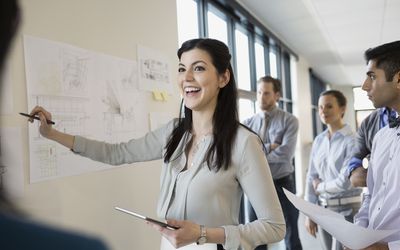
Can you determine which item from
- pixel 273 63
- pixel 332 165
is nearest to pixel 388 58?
pixel 332 165

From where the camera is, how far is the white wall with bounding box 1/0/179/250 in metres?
1.45

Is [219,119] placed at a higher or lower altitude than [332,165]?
higher

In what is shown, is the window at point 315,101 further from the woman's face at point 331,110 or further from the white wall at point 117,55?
the white wall at point 117,55

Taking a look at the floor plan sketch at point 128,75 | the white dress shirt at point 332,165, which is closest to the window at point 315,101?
the white dress shirt at point 332,165

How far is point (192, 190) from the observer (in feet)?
4.05

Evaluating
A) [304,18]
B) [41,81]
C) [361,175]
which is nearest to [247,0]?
[304,18]

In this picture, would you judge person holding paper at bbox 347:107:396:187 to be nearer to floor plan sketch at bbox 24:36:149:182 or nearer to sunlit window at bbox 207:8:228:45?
floor plan sketch at bbox 24:36:149:182

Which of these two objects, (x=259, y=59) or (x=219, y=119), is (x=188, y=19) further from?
(x=259, y=59)

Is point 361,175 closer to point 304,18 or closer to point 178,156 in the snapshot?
point 178,156

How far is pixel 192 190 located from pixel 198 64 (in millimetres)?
485

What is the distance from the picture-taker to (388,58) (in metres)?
1.58

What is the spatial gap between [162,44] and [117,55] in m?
0.52

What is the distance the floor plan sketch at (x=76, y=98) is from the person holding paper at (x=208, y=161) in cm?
13

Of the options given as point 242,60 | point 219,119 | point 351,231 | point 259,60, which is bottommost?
point 351,231
